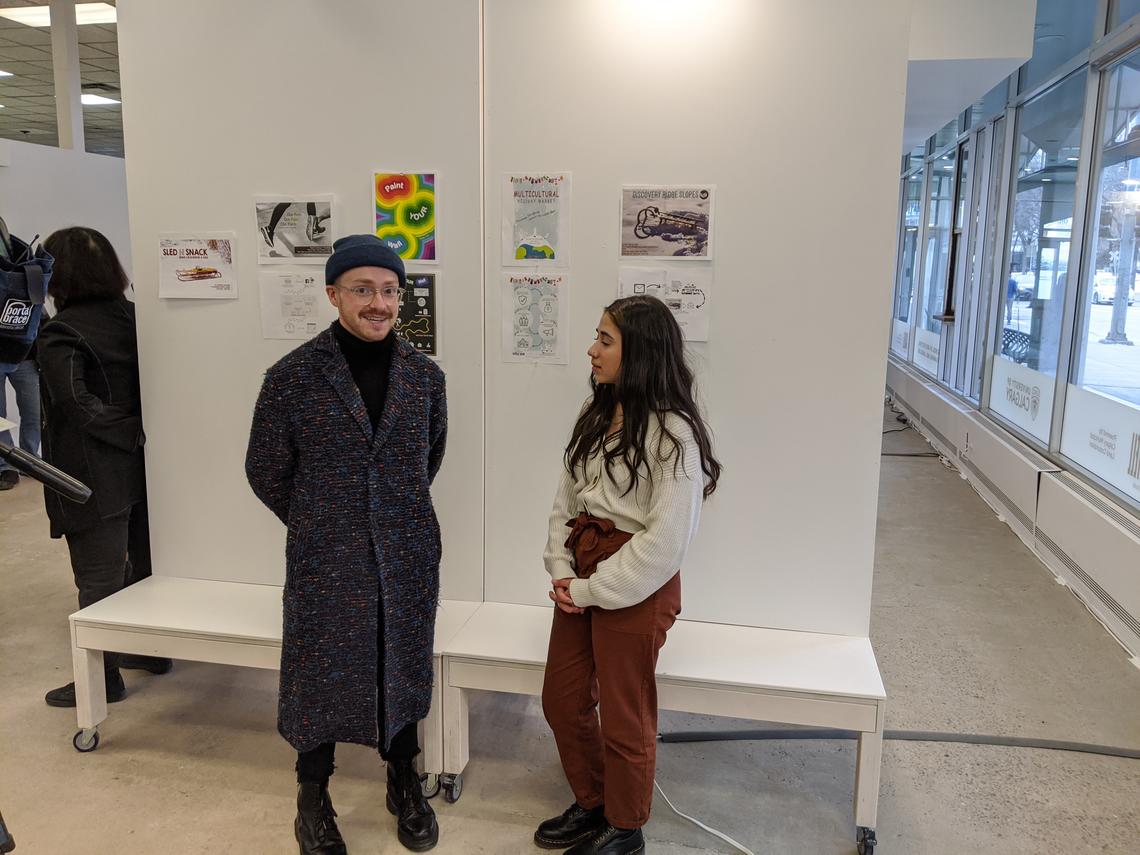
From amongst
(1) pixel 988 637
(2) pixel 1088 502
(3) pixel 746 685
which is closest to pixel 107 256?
(3) pixel 746 685

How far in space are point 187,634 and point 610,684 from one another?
4.50 ft

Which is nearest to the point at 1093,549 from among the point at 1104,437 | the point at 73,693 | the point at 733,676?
the point at 1104,437

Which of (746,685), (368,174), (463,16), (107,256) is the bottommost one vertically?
(746,685)

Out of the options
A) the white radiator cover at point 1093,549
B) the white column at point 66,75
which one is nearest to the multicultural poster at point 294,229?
the white radiator cover at point 1093,549

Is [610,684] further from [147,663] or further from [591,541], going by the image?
[147,663]

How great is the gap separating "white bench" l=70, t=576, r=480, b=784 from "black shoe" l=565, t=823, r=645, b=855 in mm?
510

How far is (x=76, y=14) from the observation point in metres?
7.03

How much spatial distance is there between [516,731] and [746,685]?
93 centimetres

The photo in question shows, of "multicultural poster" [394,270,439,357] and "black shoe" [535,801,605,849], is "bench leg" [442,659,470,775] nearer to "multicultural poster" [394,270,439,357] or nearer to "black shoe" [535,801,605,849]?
"black shoe" [535,801,605,849]

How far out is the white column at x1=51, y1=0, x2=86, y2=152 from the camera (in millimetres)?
6727

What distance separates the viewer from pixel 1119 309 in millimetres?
4328

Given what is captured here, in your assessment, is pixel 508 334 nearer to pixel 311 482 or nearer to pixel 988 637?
pixel 311 482

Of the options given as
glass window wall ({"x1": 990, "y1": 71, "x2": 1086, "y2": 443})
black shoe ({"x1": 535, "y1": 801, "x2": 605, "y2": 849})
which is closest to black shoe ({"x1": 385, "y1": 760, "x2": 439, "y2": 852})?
black shoe ({"x1": 535, "y1": 801, "x2": 605, "y2": 849})

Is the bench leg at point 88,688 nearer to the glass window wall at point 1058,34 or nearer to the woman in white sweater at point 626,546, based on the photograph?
the woman in white sweater at point 626,546
